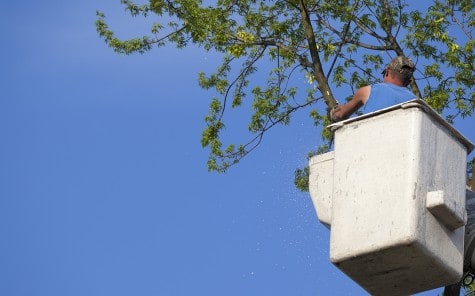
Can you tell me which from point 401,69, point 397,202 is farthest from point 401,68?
point 397,202

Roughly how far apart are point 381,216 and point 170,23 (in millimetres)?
8143

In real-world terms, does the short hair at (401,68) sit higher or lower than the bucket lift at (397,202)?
higher

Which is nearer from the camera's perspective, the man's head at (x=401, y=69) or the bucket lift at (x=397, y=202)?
the bucket lift at (x=397, y=202)

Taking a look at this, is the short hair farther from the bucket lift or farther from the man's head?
the bucket lift

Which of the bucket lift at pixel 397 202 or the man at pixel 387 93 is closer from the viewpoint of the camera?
the bucket lift at pixel 397 202

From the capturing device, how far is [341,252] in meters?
7.86

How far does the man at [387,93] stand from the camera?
845 centimetres

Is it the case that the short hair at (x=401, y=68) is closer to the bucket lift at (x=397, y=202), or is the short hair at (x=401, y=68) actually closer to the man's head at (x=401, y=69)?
the man's head at (x=401, y=69)

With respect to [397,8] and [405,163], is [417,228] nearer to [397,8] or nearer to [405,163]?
[405,163]

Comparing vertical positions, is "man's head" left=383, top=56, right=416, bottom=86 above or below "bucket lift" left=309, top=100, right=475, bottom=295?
above

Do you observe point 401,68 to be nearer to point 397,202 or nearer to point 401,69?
point 401,69

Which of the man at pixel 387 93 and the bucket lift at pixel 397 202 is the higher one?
the man at pixel 387 93

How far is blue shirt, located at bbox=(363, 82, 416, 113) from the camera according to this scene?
8430 mm

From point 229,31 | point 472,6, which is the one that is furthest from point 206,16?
point 472,6
